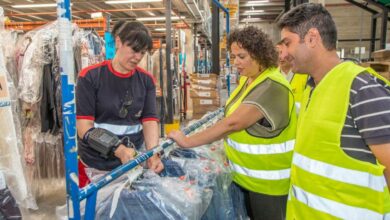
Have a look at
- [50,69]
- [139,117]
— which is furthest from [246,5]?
[139,117]

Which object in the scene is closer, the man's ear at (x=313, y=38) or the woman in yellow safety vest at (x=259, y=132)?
the man's ear at (x=313, y=38)

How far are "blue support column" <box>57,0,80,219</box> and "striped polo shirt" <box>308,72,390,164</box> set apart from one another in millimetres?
896

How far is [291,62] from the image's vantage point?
1.34m

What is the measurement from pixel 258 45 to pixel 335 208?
1043 mm

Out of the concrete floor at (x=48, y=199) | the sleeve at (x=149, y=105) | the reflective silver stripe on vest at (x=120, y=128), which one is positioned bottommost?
the concrete floor at (x=48, y=199)

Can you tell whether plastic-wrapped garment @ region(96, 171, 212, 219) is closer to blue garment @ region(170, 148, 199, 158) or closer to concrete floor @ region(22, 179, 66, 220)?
blue garment @ region(170, 148, 199, 158)

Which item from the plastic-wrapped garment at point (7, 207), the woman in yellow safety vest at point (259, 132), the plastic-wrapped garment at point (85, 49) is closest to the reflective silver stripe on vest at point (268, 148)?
the woman in yellow safety vest at point (259, 132)

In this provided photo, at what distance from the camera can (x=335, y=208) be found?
1.21 meters

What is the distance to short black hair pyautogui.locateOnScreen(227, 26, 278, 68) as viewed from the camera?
192cm

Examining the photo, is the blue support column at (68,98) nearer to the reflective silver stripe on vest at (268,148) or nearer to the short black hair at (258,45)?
the reflective silver stripe on vest at (268,148)

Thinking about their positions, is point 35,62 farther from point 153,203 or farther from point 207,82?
point 207,82

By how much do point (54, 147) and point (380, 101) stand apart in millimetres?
3752

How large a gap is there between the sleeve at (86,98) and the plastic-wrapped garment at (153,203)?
0.54 m

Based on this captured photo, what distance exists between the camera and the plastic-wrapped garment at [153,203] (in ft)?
3.99
